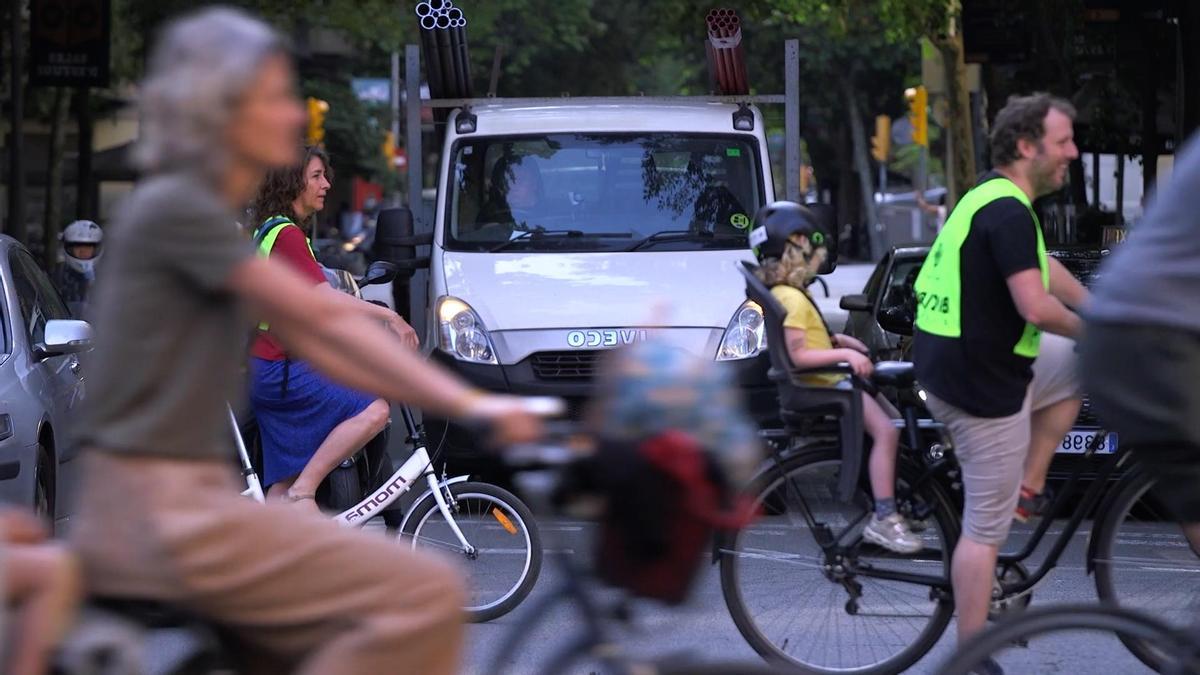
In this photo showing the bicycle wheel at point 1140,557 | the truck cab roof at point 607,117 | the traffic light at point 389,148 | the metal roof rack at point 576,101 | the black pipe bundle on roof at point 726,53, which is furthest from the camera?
the traffic light at point 389,148

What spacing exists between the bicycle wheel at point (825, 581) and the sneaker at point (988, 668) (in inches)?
62.0

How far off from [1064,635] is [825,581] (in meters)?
1.69

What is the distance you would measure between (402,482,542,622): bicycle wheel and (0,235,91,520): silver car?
1857 millimetres

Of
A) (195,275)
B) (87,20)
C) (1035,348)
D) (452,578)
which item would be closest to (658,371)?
(452,578)

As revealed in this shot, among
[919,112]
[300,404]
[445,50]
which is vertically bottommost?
[300,404]

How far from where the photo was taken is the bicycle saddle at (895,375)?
5.68m

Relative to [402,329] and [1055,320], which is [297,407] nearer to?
[402,329]

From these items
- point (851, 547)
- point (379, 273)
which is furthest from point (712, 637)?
point (379, 273)

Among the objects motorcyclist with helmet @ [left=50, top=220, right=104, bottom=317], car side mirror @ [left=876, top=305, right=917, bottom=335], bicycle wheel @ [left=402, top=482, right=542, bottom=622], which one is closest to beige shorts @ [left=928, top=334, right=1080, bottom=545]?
bicycle wheel @ [left=402, top=482, right=542, bottom=622]

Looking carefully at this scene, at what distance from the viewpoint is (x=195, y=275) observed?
3.14 m

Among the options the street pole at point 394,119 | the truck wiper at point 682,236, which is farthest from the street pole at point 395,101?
the truck wiper at point 682,236

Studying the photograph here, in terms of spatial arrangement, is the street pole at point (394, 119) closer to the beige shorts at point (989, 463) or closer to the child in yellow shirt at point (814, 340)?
the child in yellow shirt at point (814, 340)

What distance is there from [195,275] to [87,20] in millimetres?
20637

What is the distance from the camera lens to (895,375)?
5.70 m
